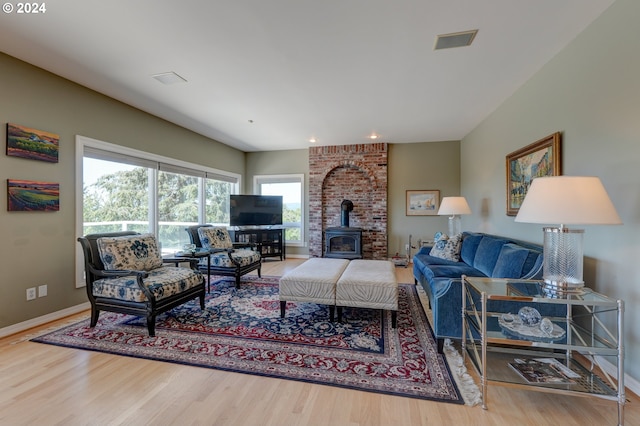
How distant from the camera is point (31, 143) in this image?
2.78m

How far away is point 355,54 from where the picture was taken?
264 centimetres

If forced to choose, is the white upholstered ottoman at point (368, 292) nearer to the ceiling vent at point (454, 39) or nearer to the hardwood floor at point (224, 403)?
the hardwood floor at point (224, 403)

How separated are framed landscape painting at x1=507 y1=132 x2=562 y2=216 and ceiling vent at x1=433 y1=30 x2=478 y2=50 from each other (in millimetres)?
1223

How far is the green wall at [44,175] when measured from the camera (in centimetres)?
263

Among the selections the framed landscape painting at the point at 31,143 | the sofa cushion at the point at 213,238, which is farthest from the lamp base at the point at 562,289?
the framed landscape painting at the point at 31,143

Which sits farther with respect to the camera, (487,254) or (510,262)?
(487,254)

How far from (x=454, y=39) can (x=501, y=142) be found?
2.12m

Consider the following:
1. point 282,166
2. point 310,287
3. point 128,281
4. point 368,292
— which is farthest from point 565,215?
point 282,166

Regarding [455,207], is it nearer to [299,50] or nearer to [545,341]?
[545,341]

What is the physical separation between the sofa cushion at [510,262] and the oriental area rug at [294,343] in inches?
35.4

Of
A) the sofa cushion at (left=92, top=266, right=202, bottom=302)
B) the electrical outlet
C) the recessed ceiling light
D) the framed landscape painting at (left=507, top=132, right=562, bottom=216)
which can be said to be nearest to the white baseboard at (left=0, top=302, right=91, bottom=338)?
the electrical outlet

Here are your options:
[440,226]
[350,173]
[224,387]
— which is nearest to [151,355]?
[224,387]

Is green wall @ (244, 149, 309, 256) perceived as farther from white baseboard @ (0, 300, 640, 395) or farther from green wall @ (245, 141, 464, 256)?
white baseboard @ (0, 300, 640, 395)

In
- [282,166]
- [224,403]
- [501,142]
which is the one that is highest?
[282,166]
